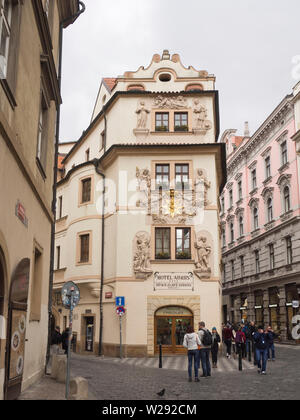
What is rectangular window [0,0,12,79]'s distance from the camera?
884cm

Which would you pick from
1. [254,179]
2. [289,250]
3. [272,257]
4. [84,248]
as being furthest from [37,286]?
[254,179]

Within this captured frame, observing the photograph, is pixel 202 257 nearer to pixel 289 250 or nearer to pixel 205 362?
pixel 205 362

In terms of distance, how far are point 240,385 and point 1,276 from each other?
8358 millimetres

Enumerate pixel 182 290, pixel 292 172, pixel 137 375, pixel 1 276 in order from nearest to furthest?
1. pixel 1 276
2. pixel 137 375
3. pixel 182 290
4. pixel 292 172

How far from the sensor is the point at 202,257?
25922 millimetres

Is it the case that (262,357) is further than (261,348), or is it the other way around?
(262,357)

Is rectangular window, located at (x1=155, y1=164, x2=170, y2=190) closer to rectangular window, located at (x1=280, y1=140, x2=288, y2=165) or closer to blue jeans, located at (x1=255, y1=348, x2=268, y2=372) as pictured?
blue jeans, located at (x1=255, y1=348, x2=268, y2=372)

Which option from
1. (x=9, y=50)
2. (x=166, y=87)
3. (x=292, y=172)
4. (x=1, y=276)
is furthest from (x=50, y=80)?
(x=292, y=172)

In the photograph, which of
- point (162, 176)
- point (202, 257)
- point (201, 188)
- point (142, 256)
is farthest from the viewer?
point (162, 176)

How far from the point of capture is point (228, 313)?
5247 cm

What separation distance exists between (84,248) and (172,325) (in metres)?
7.30

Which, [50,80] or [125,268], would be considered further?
[125,268]

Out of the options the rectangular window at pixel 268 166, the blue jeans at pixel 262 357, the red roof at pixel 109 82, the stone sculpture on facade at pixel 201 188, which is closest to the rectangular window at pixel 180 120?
the stone sculpture on facade at pixel 201 188

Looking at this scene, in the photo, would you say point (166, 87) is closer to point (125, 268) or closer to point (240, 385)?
point (125, 268)
